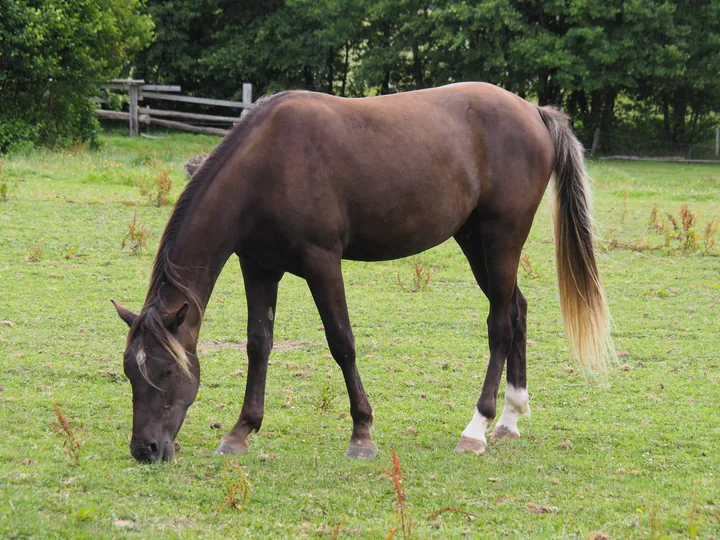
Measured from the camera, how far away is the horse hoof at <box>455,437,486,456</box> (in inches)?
190

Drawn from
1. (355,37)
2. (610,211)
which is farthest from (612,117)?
(610,211)

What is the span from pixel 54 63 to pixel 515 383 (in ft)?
59.1

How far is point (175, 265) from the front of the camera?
4.28 metres

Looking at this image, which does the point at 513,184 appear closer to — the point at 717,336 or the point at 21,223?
the point at 717,336

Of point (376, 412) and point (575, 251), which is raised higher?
point (575, 251)

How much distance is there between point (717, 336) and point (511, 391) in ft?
10.4

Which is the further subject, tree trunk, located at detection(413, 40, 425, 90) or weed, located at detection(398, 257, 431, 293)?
tree trunk, located at detection(413, 40, 425, 90)

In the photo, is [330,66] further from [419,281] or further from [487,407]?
[487,407]

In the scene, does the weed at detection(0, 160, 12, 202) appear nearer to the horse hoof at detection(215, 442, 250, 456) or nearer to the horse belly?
the horse belly

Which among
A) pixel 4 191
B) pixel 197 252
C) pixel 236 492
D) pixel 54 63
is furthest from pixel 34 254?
pixel 54 63

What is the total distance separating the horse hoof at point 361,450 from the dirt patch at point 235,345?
2.43m

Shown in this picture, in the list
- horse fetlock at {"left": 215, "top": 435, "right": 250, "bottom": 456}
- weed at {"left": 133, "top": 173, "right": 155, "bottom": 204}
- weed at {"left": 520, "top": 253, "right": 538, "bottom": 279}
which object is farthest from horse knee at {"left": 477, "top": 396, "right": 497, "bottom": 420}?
weed at {"left": 133, "top": 173, "right": 155, "bottom": 204}

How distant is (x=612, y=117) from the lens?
32.2 metres

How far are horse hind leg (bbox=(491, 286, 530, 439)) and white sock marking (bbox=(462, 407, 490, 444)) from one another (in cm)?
26
